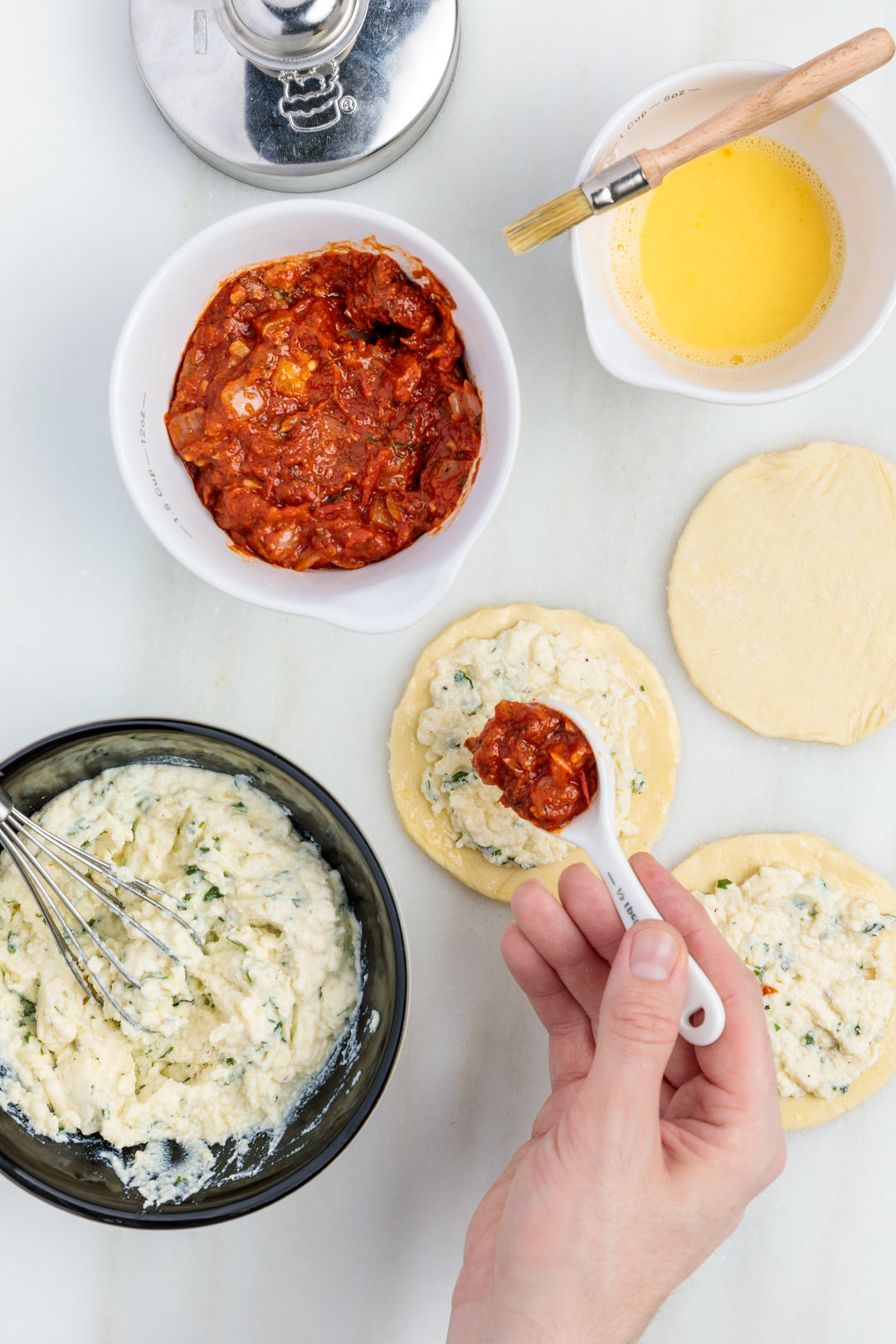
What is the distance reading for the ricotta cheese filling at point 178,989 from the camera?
1.79 metres

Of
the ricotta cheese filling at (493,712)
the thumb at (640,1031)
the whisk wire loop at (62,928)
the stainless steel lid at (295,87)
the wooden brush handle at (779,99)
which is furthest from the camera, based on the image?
the ricotta cheese filling at (493,712)

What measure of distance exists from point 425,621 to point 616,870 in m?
0.71

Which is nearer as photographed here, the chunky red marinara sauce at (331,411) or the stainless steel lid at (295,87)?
the chunky red marinara sauce at (331,411)

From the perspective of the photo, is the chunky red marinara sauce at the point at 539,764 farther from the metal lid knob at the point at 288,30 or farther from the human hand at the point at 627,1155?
the metal lid knob at the point at 288,30

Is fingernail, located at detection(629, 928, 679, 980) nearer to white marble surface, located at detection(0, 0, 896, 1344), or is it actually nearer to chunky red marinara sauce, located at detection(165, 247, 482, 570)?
white marble surface, located at detection(0, 0, 896, 1344)

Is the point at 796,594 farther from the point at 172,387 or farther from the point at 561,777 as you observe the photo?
the point at 172,387

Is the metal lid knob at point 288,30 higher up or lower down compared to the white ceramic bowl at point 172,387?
higher up

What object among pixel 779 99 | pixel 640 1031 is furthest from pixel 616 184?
pixel 640 1031

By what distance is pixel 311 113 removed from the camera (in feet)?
6.18

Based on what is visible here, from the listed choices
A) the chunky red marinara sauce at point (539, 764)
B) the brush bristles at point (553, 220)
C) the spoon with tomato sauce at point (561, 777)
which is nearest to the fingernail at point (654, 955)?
the spoon with tomato sauce at point (561, 777)

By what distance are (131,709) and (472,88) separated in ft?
5.00

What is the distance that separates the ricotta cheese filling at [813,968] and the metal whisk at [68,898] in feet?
3.75

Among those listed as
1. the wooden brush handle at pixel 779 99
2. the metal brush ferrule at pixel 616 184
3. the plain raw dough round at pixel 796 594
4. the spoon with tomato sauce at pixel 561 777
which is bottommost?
the spoon with tomato sauce at pixel 561 777

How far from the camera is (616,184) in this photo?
1641mm
